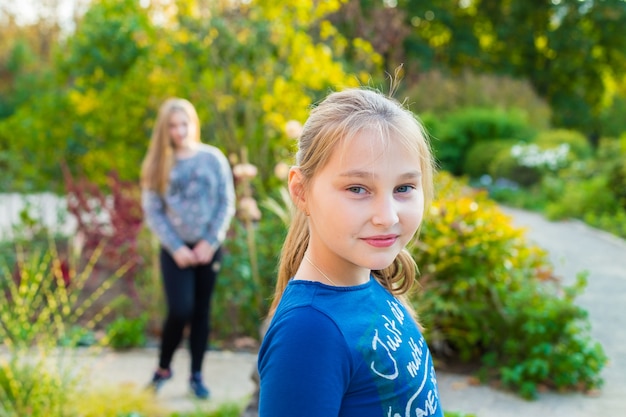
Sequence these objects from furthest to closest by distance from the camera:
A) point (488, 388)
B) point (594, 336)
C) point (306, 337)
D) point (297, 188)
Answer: point (594, 336) → point (488, 388) → point (297, 188) → point (306, 337)

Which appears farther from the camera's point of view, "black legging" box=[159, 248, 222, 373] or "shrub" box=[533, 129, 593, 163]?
"shrub" box=[533, 129, 593, 163]

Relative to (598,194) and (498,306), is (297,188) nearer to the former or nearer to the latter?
(498,306)

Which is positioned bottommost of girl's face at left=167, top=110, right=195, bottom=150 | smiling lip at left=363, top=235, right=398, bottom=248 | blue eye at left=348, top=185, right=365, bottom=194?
girl's face at left=167, top=110, right=195, bottom=150

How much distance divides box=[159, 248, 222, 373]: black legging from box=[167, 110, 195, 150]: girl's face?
2.08 ft

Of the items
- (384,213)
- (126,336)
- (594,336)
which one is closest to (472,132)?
(594,336)

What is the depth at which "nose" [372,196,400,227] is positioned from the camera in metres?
1.23

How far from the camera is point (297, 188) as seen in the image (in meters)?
1.38

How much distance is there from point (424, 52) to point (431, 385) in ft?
74.0

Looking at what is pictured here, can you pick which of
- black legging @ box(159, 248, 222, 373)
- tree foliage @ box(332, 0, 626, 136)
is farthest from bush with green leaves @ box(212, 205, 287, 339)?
tree foliage @ box(332, 0, 626, 136)

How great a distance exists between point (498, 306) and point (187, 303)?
1.93 m

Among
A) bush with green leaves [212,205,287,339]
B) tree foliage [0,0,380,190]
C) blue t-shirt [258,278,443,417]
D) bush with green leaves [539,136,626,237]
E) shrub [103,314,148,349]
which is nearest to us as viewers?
blue t-shirt [258,278,443,417]

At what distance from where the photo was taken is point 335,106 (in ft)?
4.45

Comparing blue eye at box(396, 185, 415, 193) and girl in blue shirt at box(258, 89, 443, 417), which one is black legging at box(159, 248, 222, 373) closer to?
girl in blue shirt at box(258, 89, 443, 417)

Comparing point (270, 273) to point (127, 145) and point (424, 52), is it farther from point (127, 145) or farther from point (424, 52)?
point (424, 52)
